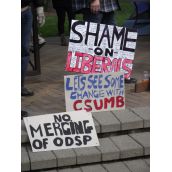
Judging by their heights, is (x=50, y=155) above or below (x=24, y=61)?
below

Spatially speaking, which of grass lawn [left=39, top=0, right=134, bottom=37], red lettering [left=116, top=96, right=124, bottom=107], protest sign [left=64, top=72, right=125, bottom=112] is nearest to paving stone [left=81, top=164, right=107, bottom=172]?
protest sign [left=64, top=72, right=125, bottom=112]

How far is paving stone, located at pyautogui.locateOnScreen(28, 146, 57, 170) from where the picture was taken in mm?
3232

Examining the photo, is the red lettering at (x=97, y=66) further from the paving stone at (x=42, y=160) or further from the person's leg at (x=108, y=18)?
the paving stone at (x=42, y=160)

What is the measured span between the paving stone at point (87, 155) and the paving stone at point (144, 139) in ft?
1.15

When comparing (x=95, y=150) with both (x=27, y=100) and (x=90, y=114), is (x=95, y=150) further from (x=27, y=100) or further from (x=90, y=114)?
(x=27, y=100)

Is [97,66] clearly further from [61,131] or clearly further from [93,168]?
[93,168]

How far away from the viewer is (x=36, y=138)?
3.38 meters

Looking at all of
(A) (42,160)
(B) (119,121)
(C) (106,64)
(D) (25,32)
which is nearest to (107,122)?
(B) (119,121)

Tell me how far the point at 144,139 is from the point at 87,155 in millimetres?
496

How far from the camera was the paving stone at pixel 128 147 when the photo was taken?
3449 mm

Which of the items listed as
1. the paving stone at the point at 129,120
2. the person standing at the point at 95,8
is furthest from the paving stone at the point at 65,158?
the person standing at the point at 95,8

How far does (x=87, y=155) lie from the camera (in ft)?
11.0
